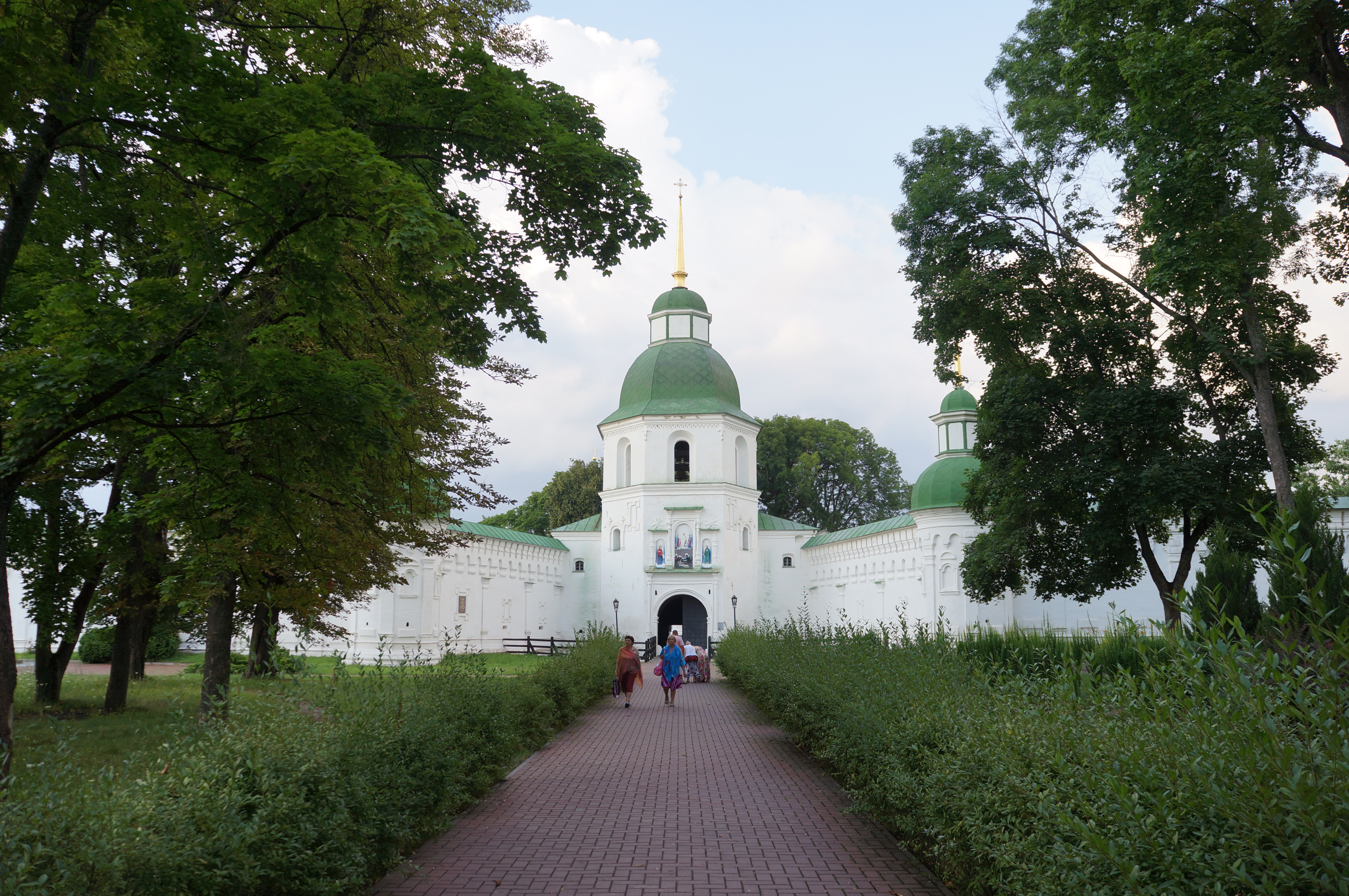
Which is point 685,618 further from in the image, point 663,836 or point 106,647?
point 663,836

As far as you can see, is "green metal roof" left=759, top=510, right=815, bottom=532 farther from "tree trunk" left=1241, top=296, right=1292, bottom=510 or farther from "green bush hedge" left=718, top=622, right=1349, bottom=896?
"green bush hedge" left=718, top=622, right=1349, bottom=896

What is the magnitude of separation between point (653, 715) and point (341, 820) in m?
13.2

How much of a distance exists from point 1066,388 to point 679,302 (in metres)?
30.1

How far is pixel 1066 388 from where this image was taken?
780 inches

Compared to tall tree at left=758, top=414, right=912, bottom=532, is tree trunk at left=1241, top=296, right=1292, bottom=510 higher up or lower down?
lower down

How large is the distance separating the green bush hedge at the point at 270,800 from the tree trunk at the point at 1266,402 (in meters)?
13.8

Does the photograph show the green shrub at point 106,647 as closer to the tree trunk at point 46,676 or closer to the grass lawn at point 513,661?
the grass lawn at point 513,661

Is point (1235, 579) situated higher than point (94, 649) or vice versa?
point (1235, 579)

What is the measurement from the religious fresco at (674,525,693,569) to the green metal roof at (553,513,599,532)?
4814 millimetres

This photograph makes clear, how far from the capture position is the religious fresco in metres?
43.7

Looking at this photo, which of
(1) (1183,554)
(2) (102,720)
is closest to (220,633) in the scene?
(2) (102,720)

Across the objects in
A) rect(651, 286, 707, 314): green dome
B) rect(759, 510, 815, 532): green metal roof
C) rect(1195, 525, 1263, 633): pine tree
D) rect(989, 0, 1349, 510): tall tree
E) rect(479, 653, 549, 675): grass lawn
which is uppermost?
rect(651, 286, 707, 314): green dome

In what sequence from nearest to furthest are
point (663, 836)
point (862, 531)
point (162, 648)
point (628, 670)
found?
point (663, 836)
point (628, 670)
point (162, 648)
point (862, 531)

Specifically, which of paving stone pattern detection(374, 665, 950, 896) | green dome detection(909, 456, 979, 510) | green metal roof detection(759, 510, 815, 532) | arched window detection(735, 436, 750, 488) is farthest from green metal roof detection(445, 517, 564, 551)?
paving stone pattern detection(374, 665, 950, 896)
